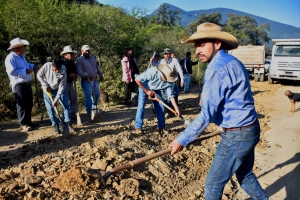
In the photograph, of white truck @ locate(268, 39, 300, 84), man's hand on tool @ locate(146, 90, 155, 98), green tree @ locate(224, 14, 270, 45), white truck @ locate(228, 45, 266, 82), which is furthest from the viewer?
green tree @ locate(224, 14, 270, 45)

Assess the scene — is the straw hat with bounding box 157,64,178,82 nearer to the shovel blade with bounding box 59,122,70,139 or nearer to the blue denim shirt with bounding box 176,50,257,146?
the shovel blade with bounding box 59,122,70,139

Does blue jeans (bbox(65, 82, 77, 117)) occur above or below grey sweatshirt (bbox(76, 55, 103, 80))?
below

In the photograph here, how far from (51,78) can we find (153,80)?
78.1 inches

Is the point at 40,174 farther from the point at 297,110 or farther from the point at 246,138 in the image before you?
the point at 297,110

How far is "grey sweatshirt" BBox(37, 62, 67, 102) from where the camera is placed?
17.1 feet

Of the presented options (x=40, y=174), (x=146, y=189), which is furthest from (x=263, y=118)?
(x=40, y=174)

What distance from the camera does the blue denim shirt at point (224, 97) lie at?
2.24 meters

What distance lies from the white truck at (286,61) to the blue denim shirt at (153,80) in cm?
1076

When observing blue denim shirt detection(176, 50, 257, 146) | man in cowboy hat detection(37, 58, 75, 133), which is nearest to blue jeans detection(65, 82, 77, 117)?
man in cowboy hat detection(37, 58, 75, 133)

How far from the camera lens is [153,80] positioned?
5086 millimetres

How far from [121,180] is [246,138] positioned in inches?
72.5

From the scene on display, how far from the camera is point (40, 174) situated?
11.7 ft

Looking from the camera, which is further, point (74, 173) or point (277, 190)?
point (277, 190)

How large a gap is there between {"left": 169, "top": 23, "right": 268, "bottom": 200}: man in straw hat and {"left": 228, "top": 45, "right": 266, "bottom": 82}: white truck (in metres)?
15.0
